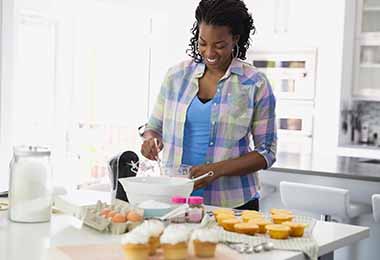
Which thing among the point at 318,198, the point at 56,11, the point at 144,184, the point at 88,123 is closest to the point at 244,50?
the point at 144,184

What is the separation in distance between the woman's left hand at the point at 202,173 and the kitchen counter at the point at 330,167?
1.32 metres

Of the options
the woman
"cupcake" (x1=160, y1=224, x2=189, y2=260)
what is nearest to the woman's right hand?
the woman

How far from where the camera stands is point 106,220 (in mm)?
1499

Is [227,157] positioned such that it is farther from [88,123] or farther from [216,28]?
[88,123]

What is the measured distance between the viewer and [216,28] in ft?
6.46

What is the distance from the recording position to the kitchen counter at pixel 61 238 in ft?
4.25

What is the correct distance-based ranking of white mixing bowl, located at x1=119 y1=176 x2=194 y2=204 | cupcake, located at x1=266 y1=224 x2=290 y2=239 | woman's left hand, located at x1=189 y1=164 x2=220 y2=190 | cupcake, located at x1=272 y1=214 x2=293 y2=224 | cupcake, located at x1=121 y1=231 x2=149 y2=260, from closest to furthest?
cupcake, located at x1=121 y1=231 x2=149 y2=260 → cupcake, located at x1=266 y1=224 x2=290 y2=239 → cupcake, located at x1=272 y1=214 x2=293 y2=224 → white mixing bowl, located at x1=119 y1=176 x2=194 y2=204 → woman's left hand, located at x1=189 y1=164 x2=220 y2=190

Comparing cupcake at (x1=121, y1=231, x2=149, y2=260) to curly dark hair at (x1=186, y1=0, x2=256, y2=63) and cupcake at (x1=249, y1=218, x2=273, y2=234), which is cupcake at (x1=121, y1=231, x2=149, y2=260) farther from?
curly dark hair at (x1=186, y1=0, x2=256, y2=63)

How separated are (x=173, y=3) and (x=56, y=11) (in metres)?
1.32

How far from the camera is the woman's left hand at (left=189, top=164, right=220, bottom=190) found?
72.4 inches

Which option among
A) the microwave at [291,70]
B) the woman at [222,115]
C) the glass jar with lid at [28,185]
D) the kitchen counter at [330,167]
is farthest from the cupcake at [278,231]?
the microwave at [291,70]

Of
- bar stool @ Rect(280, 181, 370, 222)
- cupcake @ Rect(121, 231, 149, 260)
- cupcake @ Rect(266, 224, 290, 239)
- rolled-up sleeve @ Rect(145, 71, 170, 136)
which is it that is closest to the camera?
cupcake @ Rect(121, 231, 149, 260)

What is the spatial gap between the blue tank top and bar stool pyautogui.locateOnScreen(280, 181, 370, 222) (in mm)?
1169

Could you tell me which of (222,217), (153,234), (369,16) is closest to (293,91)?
(369,16)
